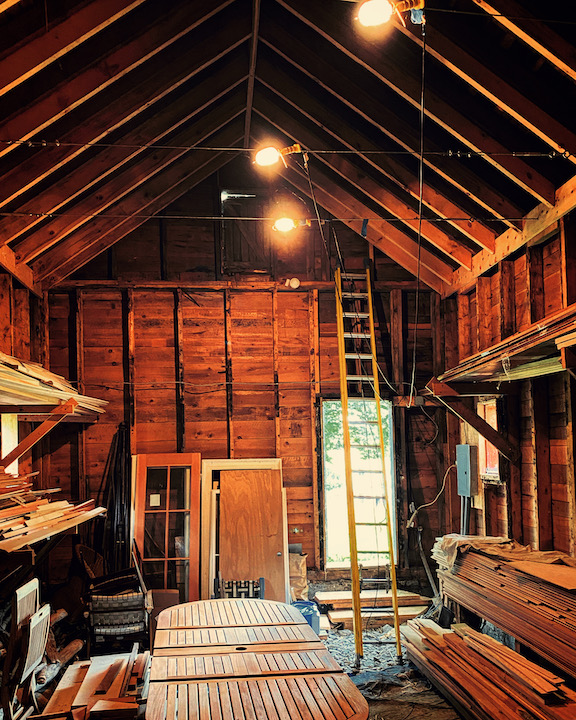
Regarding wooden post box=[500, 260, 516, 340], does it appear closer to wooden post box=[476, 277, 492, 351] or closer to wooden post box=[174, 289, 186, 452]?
wooden post box=[476, 277, 492, 351]

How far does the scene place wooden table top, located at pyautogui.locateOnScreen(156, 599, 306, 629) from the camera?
15.3ft

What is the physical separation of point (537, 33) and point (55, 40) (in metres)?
3.14

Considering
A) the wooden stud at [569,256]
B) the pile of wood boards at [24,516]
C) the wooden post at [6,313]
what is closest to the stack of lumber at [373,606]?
the pile of wood boards at [24,516]

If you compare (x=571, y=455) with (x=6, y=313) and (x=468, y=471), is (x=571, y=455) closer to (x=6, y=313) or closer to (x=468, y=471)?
(x=468, y=471)

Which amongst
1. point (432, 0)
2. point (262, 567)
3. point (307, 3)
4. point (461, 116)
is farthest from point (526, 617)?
point (307, 3)

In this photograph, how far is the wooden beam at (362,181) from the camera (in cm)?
698

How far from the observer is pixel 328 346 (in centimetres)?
858

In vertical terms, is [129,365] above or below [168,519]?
above

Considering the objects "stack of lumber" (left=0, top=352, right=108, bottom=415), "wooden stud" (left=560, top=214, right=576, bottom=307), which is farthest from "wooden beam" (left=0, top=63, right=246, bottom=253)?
"wooden stud" (left=560, top=214, right=576, bottom=307)

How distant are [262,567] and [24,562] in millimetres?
3465

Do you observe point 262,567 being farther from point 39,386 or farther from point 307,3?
point 307,3

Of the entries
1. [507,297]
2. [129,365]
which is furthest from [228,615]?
[129,365]

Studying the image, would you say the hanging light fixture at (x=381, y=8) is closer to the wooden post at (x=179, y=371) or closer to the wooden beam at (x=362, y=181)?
the wooden beam at (x=362, y=181)

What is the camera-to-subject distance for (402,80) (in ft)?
17.4
